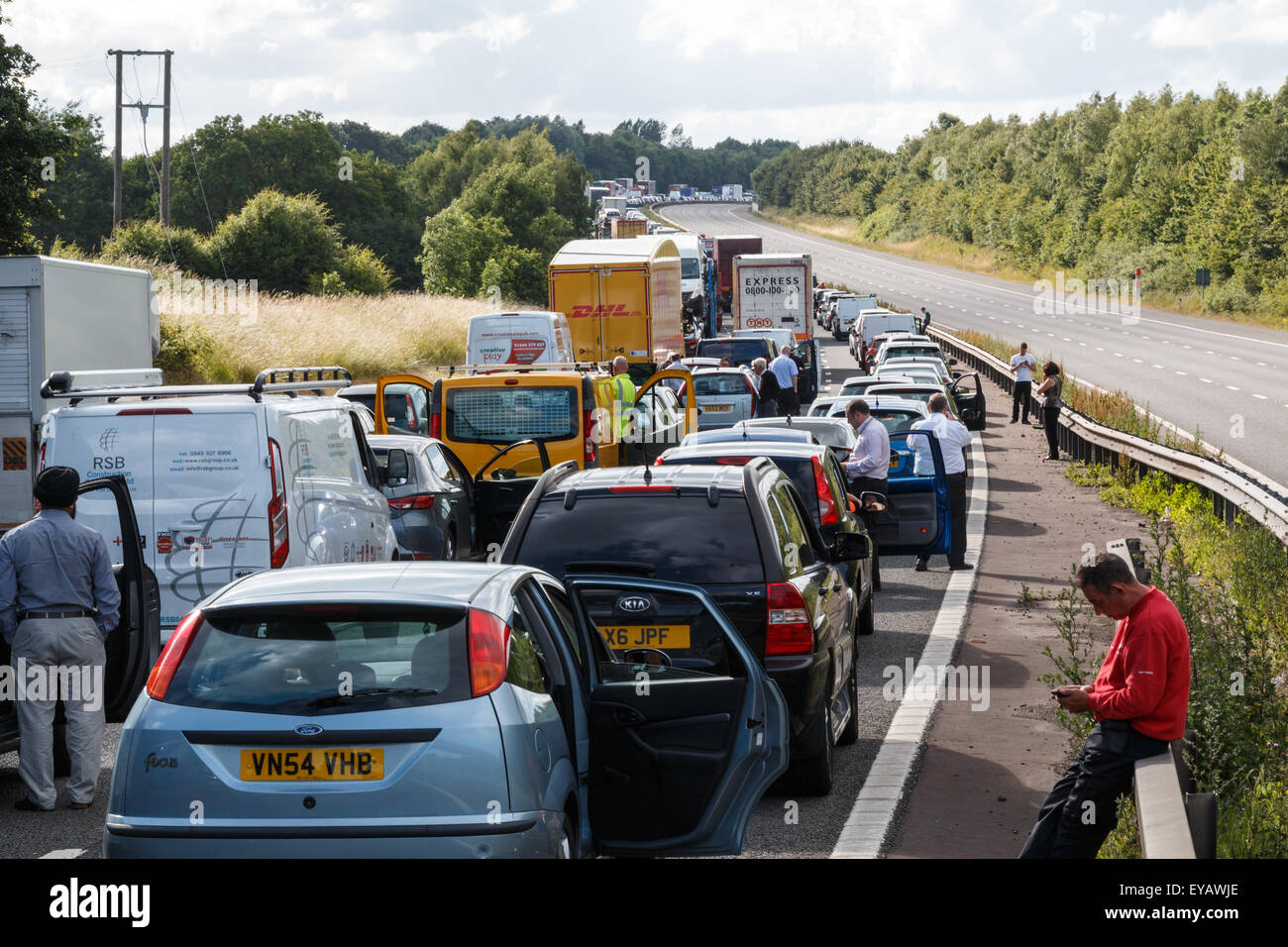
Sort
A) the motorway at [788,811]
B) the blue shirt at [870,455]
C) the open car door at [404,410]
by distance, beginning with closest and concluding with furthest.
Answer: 1. the motorway at [788,811]
2. the blue shirt at [870,455]
3. the open car door at [404,410]

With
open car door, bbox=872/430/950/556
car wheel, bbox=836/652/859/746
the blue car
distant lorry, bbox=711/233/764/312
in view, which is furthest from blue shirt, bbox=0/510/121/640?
distant lorry, bbox=711/233/764/312

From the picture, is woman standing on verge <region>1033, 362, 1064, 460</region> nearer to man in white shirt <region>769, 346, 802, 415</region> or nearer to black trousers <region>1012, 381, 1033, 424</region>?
man in white shirt <region>769, 346, 802, 415</region>

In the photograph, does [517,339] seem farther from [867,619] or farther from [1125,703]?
[1125,703]

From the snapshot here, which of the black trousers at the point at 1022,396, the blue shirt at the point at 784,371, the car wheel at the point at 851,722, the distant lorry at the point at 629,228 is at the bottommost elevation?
the car wheel at the point at 851,722

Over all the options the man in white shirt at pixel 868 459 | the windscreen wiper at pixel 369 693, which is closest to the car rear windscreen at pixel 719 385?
the man in white shirt at pixel 868 459

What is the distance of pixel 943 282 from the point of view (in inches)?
4080

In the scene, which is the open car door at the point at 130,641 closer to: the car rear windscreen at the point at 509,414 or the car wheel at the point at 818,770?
the car wheel at the point at 818,770

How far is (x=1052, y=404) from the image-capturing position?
27906 millimetres

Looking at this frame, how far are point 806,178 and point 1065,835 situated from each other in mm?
187997

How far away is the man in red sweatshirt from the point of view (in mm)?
6492

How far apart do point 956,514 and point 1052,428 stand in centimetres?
1242

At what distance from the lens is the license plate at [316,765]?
205 inches
